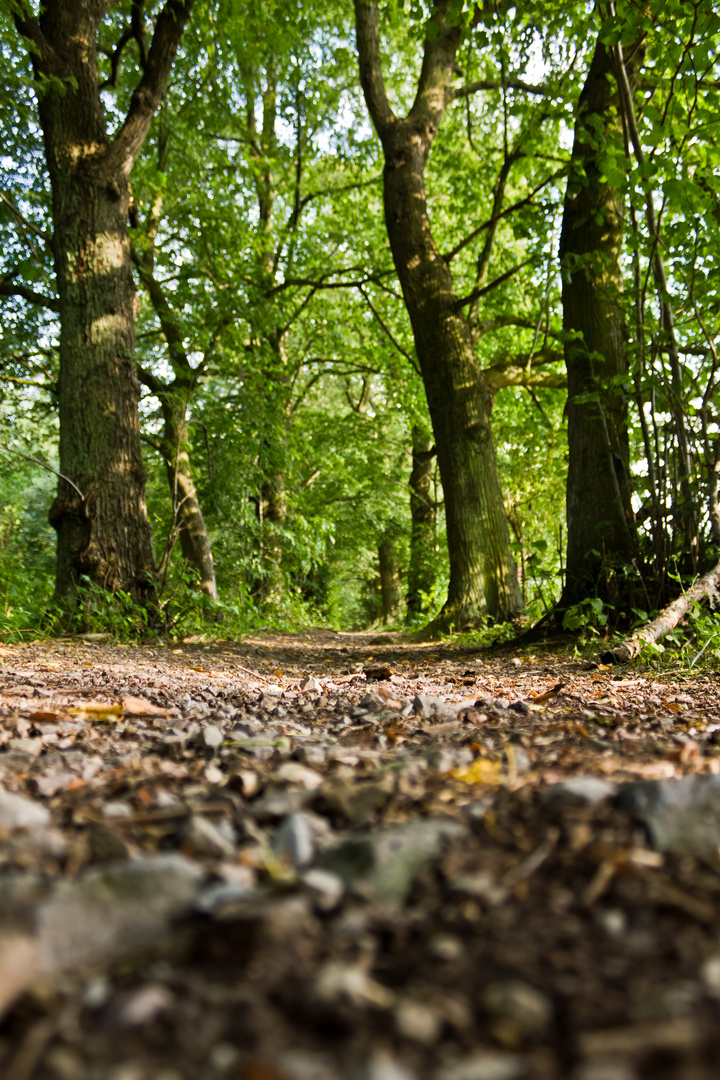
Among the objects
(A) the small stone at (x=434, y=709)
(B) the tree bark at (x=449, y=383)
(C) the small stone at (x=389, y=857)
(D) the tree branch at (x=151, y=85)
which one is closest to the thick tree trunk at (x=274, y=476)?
(B) the tree bark at (x=449, y=383)

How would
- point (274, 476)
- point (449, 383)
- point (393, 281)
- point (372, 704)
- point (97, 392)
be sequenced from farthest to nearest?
point (393, 281) → point (274, 476) → point (449, 383) → point (97, 392) → point (372, 704)

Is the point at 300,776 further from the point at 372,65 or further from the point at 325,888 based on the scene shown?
the point at 372,65

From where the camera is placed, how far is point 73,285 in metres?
6.06

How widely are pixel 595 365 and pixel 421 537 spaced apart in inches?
379

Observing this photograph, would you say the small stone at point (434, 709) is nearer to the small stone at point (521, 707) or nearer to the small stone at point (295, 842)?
the small stone at point (521, 707)

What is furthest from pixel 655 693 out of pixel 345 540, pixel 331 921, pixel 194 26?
pixel 345 540

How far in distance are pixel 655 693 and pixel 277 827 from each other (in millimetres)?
2171

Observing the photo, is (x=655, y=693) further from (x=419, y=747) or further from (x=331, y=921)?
(x=331, y=921)

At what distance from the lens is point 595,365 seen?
5.17m

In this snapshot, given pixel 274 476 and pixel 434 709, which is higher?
pixel 274 476

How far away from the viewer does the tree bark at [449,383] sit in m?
6.93

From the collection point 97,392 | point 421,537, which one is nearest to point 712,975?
point 97,392

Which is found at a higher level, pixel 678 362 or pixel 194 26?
pixel 194 26

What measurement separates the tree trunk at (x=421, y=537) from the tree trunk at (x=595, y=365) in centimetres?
795
